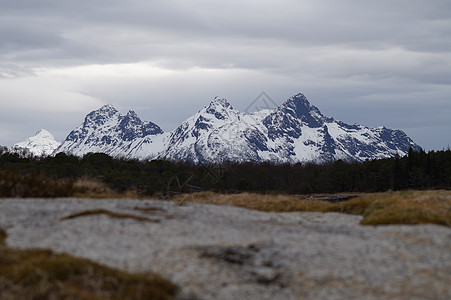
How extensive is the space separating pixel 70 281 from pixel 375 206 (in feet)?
63.1

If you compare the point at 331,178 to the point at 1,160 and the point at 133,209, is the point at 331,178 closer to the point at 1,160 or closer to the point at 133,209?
the point at 1,160

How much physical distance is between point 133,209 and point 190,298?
11.3m

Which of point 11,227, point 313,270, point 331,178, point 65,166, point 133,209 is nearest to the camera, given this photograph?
point 313,270

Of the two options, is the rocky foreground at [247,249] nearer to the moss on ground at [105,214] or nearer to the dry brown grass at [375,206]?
the moss on ground at [105,214]

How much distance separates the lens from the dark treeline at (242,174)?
96062 mm

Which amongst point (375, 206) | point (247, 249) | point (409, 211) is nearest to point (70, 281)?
point (247, 249)

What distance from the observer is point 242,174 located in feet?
517

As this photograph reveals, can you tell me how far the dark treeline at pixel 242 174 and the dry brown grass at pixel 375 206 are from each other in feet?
168

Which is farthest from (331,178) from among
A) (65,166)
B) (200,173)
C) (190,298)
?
(190,298)

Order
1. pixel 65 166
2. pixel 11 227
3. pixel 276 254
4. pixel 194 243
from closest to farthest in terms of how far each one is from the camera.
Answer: pixel 276 254 < pixel 194 243 < pixel 11 227 < pixel 65 166

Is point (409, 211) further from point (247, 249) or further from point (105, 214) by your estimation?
point (105, 214)

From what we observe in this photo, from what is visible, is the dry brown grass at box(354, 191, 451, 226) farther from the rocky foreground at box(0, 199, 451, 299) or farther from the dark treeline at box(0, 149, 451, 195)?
the dark treeline at box(0, 149, 451, 195)

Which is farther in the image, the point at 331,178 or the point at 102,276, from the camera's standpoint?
the point at 331,178

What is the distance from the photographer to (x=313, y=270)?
13.9 meters
